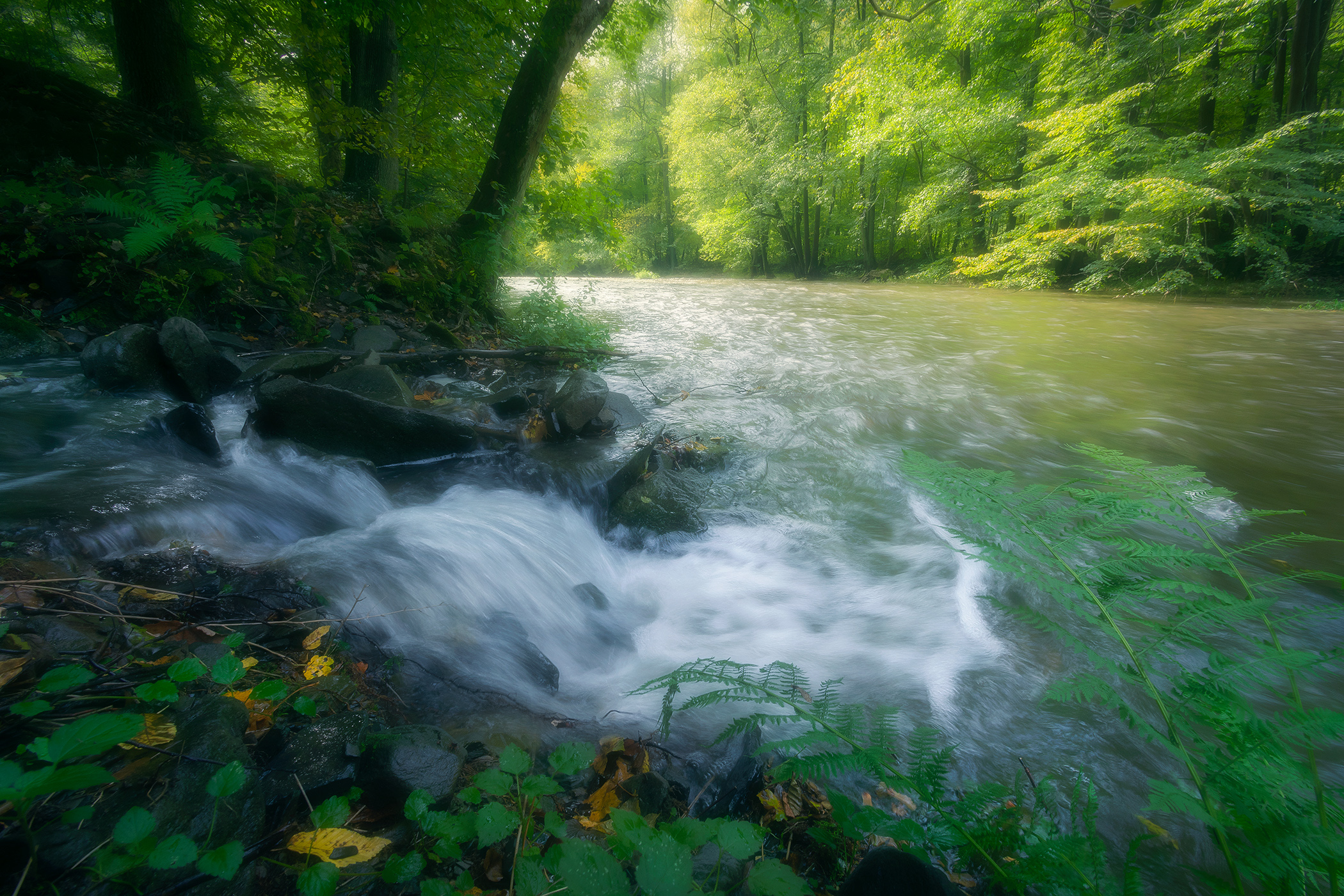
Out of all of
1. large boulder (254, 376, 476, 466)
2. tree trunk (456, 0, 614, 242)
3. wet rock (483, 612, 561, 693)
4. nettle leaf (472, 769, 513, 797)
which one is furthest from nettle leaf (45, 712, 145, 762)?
tree trunk (456, 0, 614, 242)

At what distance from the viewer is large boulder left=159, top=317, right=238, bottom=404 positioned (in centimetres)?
483

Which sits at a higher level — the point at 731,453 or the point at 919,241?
the point at 919,241

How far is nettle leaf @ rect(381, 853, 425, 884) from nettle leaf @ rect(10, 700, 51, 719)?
96 cm

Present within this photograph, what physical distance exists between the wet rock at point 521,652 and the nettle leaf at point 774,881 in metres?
1.70

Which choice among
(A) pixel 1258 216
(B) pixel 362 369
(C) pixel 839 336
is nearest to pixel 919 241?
(A) pixel 1258 216

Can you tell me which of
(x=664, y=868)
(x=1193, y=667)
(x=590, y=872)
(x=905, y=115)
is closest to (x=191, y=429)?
(x=590, y=872)

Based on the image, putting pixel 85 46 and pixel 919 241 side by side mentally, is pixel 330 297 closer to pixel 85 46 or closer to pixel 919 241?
pixel 85 46

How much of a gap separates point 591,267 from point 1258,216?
37621mm

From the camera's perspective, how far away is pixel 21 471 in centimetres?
326

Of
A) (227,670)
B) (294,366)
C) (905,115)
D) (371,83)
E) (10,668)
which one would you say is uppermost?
(905,115)

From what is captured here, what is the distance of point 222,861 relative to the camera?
123 cm

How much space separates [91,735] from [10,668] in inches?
Result: 27.9

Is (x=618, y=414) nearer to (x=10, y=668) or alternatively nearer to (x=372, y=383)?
(x=372, y=383)

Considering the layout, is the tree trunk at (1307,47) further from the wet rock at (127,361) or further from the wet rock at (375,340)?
the wet rock at (127,361)
